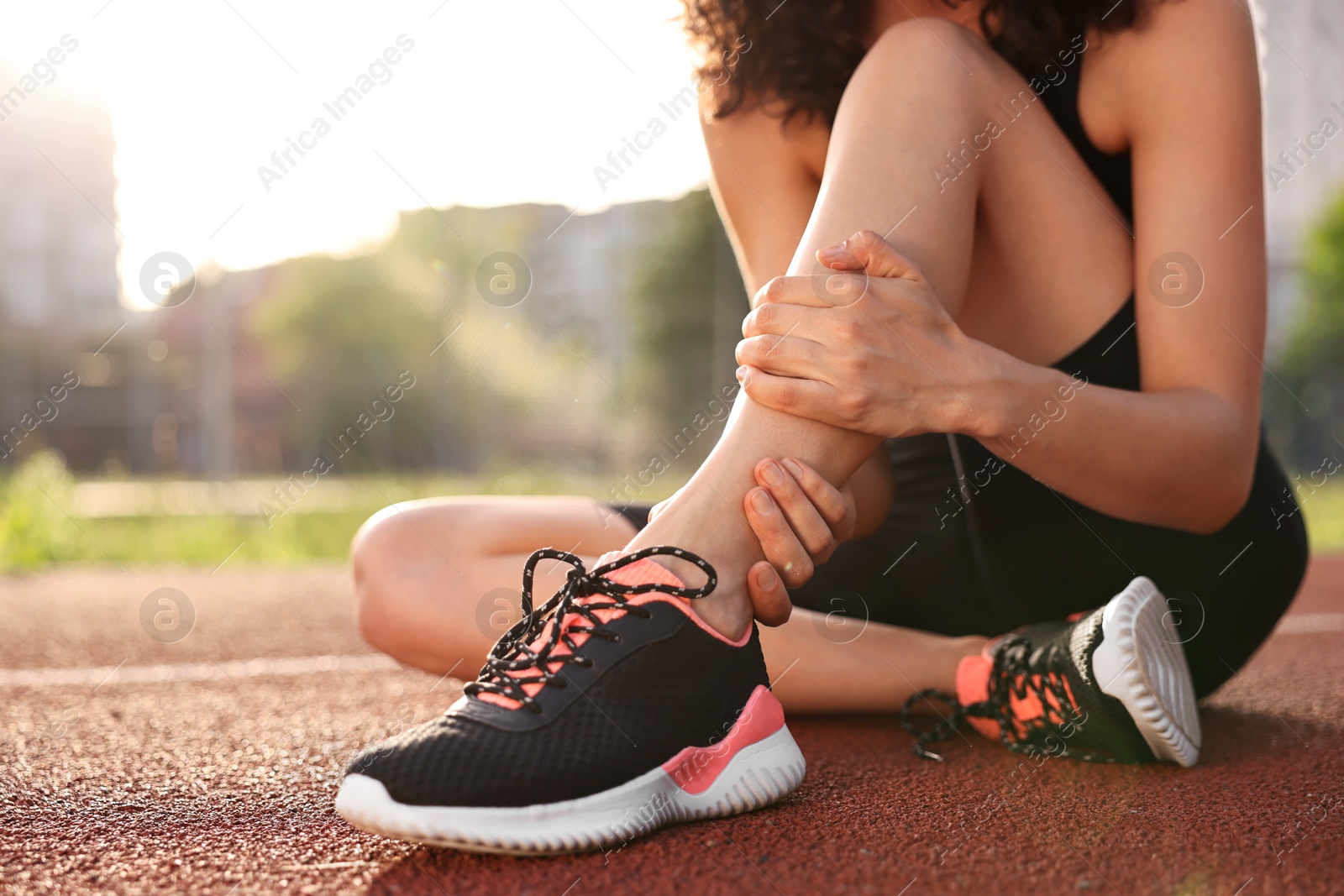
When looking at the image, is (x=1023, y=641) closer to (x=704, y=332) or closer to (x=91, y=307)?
(x=704, y=332)

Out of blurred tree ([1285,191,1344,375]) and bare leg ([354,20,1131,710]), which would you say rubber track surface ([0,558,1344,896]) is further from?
blurred tree ([1285,191,1344,375])

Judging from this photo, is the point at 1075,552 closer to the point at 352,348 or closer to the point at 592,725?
the point at 592,725

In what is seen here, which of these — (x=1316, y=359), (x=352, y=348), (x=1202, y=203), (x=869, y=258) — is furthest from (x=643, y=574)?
(x=1316, y=359)

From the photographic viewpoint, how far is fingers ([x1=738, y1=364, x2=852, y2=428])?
0.85m

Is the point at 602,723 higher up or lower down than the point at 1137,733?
higher up

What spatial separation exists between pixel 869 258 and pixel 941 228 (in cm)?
12

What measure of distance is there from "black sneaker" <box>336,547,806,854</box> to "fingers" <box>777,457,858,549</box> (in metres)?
0.11

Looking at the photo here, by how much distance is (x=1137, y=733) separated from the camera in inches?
39.4

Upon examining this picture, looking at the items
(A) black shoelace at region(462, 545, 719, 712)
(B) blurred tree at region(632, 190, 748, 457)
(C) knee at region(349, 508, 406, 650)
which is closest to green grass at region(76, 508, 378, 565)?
(C) knee at region(349, 508, 406, 650)

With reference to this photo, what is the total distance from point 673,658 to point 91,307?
20.0 meters

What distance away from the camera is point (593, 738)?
0.79 m

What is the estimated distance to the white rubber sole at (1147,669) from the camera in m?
0.96

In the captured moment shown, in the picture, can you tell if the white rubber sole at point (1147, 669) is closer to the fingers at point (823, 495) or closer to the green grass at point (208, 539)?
the fingers at point (823, 495)

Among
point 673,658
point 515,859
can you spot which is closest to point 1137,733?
point 673,658
